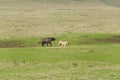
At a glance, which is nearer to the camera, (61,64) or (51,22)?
(61,64)

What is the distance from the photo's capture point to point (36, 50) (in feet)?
114

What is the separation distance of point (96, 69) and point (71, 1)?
162462 millimetres

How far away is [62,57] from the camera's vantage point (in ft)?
105

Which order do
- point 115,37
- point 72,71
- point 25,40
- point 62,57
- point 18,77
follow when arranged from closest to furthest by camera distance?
1. point 18,77
2. point 72,71
3. point 62,57
4. point 25,40
5. point 115,37

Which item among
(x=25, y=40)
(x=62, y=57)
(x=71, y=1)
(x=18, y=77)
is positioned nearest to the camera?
(x=18, y=77)

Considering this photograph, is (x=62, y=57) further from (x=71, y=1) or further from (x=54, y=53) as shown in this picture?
(x=71, y=1)

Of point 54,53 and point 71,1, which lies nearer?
point 54,53

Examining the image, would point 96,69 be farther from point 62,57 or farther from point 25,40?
point 25,40

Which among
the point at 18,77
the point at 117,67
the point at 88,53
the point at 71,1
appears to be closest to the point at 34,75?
the point at 18,77

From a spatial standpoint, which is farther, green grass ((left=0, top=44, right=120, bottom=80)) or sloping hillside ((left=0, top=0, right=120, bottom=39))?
sloping hillside ((left=0, top=0, right=120, bottom=39))

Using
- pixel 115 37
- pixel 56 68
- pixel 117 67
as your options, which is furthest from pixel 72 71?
pixel 115 37

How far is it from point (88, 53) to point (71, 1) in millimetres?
156799

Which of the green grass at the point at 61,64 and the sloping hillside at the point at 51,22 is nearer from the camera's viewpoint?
the green grass at the point at 61,64

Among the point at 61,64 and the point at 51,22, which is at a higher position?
the point at 51,22
